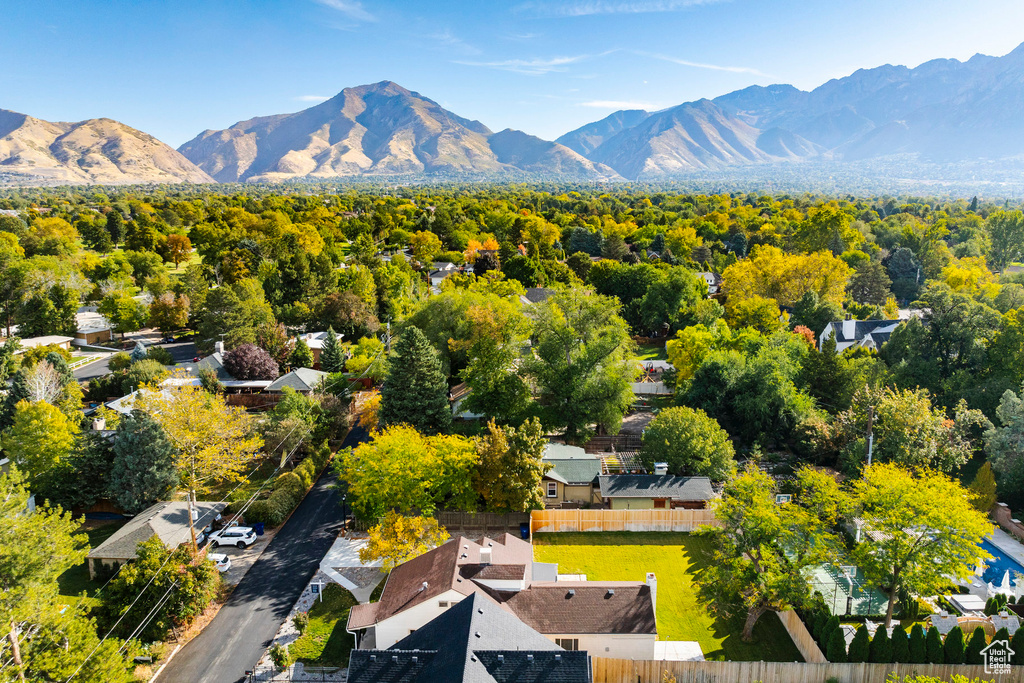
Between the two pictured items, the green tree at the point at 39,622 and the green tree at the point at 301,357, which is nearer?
the green tree at the point at 39,622

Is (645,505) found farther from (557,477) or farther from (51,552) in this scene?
(51,552)

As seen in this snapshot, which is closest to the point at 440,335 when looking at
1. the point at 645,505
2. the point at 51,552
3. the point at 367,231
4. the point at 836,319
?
the point at 645,505

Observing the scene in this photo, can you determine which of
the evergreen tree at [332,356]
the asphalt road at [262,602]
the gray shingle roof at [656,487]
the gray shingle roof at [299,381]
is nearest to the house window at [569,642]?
the asphalt road at [262,602]

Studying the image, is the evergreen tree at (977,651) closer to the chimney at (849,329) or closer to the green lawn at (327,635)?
the green lawn at (327,635)

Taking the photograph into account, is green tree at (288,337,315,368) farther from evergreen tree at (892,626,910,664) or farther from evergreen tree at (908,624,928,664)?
evergreen tree at (908,624,928,664)

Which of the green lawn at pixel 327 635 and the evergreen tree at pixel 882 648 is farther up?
the evergreen tree at pixel 882 648

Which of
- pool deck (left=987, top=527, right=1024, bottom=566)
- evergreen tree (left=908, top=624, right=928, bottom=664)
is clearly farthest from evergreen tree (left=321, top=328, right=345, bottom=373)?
pool deck (left=987, top=527, right=1024, bottom=566)
